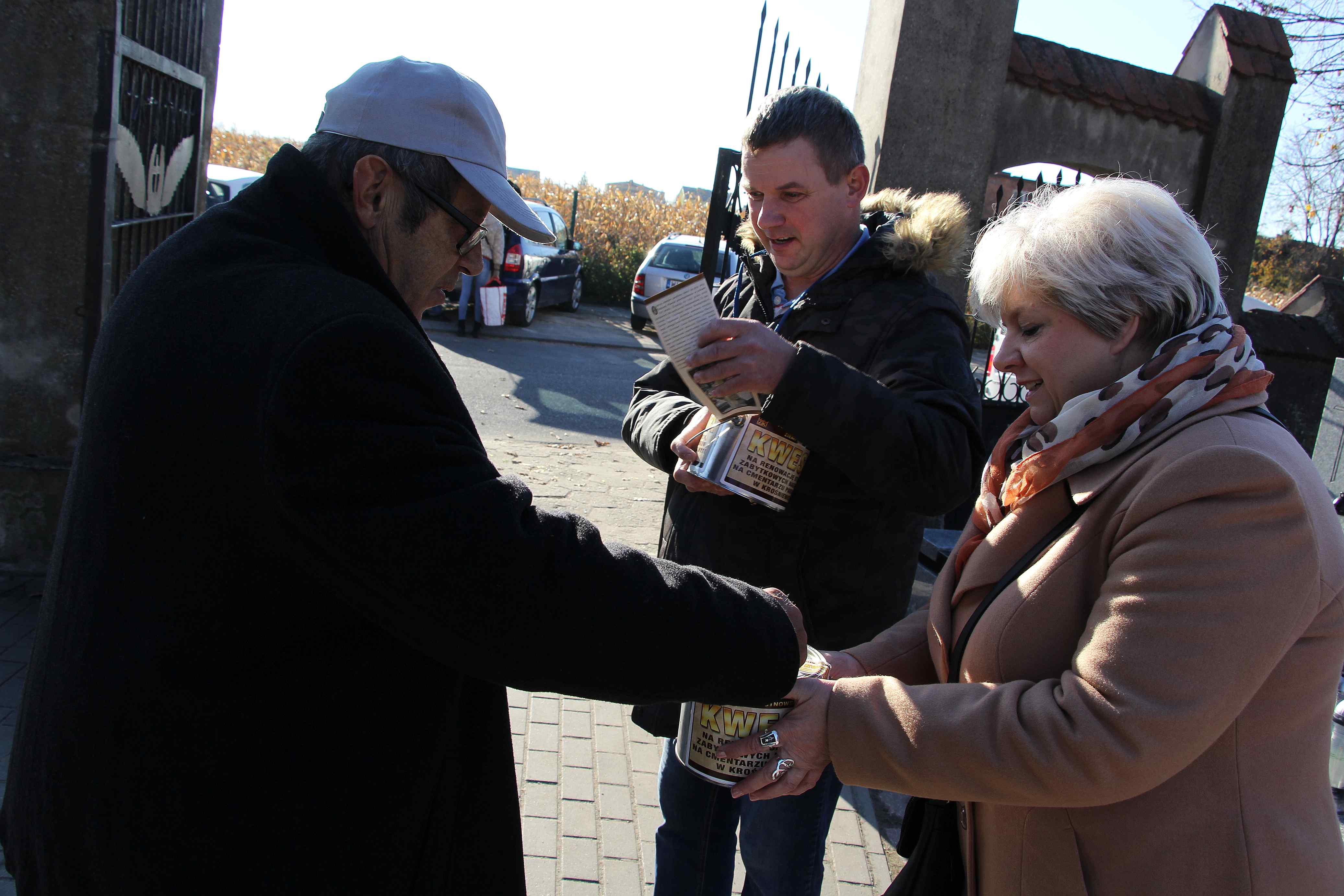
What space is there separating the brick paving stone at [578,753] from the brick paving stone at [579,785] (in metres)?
0.04

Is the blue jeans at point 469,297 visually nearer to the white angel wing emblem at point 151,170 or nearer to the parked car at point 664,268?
the parked car at point 664,268

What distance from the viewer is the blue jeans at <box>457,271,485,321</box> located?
1328 cm

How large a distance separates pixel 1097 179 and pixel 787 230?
0.83m

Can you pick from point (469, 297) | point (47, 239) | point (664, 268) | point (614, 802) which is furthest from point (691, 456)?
point (664, 268)

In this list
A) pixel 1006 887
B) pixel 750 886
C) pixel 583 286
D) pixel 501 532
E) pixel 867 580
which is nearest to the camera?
pixel 501 532

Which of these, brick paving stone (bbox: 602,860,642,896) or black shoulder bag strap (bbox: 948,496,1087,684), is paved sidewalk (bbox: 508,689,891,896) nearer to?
brick paving stone (bbox: 602,860,642,896)

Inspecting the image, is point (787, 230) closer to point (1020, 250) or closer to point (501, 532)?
point (1020, 250)

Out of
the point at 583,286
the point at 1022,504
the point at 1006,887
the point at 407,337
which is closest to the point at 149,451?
the point at 407,337

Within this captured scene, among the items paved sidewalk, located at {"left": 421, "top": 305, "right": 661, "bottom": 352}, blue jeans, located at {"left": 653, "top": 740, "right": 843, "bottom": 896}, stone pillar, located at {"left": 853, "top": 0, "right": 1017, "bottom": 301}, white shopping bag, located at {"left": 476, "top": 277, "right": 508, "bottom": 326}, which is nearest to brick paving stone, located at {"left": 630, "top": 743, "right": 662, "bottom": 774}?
blue jeans, located at {"left": 653, "top": 740, "right": 843, "bottom": 896}

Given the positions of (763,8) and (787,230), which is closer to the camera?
(787,230)

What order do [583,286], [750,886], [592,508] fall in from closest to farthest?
1. [750,886]
2. [592,508]
3. [583,286]

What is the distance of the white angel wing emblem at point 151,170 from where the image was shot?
14.4 feet

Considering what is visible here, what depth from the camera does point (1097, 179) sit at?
1.73 m

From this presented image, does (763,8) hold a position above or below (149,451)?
above
